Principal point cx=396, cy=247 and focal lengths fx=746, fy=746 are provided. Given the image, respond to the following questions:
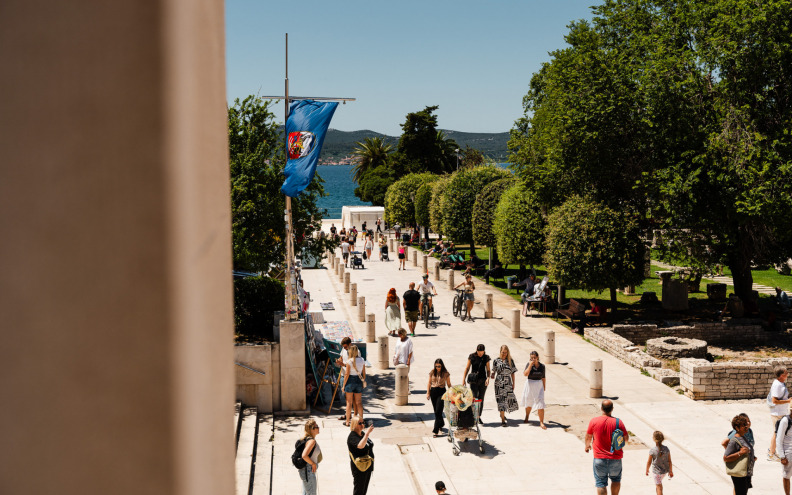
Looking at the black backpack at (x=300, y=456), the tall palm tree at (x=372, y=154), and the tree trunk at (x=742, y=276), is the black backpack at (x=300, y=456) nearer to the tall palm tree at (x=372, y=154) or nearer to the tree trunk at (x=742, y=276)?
the tree trunk at (x=742, y=276)

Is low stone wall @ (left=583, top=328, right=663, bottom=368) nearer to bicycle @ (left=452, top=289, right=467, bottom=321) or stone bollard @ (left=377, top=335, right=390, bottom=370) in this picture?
bicycle @ (left=452, top=289, right=467, bottom=321)

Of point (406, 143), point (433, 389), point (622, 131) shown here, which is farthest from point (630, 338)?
point (406, 143)

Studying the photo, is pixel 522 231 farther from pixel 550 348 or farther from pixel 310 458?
pixel 310 458

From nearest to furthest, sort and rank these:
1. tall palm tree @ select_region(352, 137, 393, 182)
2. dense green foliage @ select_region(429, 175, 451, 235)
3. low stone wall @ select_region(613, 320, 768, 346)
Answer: low stone wall @ select_region(613, 320, 768, 346) → dense green foliage @ select_region(429, 175, 451, 235) → tall palm tree @ select_region(352, 137, 393, 182)

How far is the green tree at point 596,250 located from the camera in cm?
2380

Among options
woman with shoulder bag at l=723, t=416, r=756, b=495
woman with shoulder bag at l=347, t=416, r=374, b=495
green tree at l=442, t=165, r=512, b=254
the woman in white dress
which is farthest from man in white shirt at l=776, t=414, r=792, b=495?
green tree at l=442, t=165, r=512, b=254

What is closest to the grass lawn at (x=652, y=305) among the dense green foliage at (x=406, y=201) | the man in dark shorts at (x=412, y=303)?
the man in dark shorts at (x=412, y=303)

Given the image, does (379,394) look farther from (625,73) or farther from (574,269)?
(625,73)

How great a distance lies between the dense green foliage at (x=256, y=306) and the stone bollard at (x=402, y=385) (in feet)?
9.64

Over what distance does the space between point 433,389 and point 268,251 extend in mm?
6707

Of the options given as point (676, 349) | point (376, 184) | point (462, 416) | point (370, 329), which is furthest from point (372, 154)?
point (462, 416)

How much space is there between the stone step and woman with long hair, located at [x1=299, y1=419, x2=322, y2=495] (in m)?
1.30

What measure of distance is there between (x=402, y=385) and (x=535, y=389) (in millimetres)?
2855

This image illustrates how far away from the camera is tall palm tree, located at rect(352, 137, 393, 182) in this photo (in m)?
96.8
